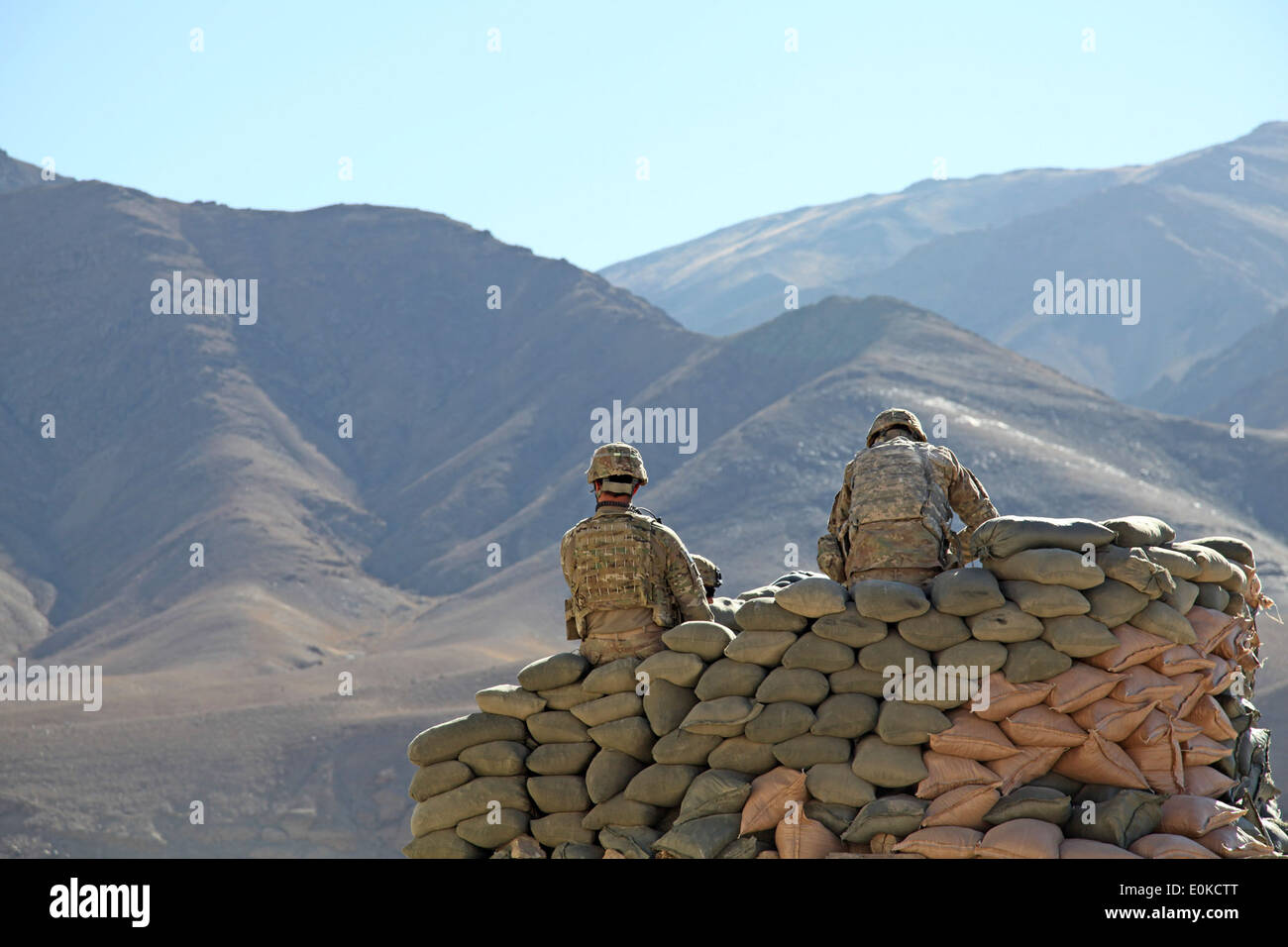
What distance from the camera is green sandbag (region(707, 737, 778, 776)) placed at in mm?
5578

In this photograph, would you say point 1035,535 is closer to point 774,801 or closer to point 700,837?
point 774,801

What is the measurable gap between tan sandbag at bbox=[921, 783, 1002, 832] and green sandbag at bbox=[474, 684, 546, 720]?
5.75ft

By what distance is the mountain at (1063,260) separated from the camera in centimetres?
8212

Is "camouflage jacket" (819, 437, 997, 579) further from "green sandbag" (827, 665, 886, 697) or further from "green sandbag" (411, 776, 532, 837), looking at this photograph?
"green sandbag" (411, 776, 532, 837)

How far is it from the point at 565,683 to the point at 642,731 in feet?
1.35

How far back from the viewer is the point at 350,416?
54.0 metres

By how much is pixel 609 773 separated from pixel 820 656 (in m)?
1.00

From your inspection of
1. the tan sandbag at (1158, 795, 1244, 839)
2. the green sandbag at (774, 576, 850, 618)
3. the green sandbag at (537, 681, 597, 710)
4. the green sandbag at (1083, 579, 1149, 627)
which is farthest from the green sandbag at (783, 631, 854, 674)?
the tan sandbag at (1158, 795, 1244, 839)

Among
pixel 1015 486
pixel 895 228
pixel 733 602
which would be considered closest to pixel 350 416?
pixel 1015 486

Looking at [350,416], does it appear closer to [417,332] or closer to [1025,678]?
[417,332]

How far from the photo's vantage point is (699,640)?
5.87 meters

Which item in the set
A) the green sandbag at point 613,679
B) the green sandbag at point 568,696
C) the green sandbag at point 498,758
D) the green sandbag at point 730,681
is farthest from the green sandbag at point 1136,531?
the green sandbag at point 498,758

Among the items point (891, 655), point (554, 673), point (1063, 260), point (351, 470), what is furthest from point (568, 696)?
point (1063, 260)

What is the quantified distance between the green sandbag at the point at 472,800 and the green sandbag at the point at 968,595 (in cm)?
193
